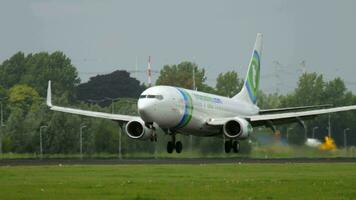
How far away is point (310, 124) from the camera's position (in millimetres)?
109938

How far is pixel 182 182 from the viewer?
4716 cm

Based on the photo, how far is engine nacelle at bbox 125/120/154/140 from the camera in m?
68.1

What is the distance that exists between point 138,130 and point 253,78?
20.2 m

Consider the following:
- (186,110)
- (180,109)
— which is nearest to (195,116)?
(186,110)

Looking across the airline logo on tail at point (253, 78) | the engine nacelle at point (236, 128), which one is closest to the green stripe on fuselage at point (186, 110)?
the engine nacelle at point (236, 128)

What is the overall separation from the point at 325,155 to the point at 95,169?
2748 cm

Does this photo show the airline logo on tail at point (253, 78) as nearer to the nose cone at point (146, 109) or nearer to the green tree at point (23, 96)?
the nose cone at point (146, 109)

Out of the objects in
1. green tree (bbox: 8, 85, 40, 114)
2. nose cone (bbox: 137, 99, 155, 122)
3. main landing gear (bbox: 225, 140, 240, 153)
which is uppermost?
green tree (bbox: 8, 85, 40, 114)

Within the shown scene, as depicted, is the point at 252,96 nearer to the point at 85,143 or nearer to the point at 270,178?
the point at 85,143

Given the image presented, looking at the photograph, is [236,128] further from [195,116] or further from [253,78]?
[253,78]

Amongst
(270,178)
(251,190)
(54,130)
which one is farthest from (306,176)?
(54,130)

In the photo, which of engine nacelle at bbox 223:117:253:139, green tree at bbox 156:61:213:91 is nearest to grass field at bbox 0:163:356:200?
engine nacelle at bbox 223:117:253:139

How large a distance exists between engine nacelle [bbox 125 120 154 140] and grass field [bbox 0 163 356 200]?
5366 millimetres

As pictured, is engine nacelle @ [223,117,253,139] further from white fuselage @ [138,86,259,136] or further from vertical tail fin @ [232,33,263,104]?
vertical tail fin @ [232,33,263,104]
